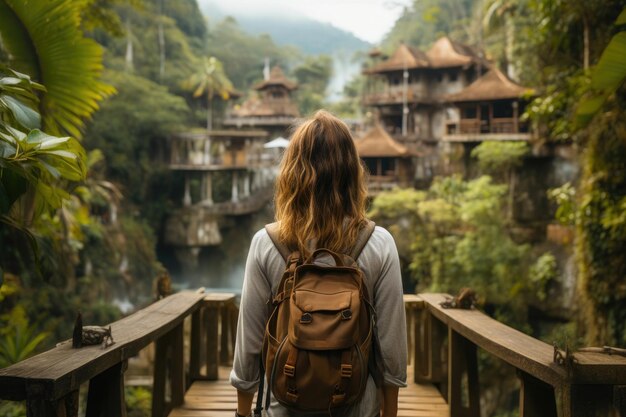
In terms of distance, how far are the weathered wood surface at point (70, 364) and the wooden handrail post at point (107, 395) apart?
86mm

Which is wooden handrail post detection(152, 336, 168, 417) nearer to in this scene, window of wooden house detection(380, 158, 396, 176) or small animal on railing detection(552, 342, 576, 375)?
small animal on railing detection(552, 342, 576, 375)

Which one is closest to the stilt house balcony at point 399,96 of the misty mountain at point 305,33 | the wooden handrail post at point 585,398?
the wooden handrail post at point 585,398

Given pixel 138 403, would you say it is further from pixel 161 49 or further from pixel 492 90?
pixel 161 49

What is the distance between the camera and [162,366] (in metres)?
3.96

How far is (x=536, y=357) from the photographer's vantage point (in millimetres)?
2334

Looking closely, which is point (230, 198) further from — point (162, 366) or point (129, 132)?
point (162, 366)

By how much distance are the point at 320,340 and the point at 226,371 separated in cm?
349

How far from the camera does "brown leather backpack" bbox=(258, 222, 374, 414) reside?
183 cm

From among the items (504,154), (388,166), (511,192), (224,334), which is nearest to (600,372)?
(224,334)

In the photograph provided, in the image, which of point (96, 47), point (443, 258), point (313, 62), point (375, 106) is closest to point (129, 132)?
point (375, 106)

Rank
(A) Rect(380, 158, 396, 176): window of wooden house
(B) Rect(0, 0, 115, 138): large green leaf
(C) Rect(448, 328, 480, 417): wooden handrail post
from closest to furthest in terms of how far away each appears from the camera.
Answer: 1. (B) Rect(0, 0, 115, 138): large green leaf
2. (C) Rect(448, 328, 480, 417): wooden handrail post
3. (A) Rect(380, 158, 396, 176): window of wooden house

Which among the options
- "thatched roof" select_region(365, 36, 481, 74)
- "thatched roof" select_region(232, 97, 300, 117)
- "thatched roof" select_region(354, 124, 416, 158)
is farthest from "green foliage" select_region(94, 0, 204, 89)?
"thatched roof" select_region(354, 124, 416, 158)

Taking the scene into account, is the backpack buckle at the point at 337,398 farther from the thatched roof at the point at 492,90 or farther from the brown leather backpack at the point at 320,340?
the thatched roof at the point at 492,90

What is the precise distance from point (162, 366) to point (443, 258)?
1392 cm
